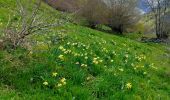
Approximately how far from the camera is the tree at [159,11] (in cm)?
6044

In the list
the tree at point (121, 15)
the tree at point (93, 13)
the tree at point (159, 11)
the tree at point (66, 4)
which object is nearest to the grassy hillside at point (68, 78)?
the tree at point (66, 4)

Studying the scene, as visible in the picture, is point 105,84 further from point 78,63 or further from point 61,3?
point 61,3

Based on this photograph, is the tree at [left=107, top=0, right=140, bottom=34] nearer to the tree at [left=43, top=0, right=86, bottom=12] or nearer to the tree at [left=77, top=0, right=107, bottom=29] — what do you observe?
the tree at [left=77, top=0, right=107, bottom=29]

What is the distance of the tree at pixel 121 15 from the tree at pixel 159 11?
661 cm

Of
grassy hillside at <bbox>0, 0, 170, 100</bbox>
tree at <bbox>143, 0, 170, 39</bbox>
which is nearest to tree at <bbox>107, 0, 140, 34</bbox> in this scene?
tree at <bbox>143, 0, 170, 39</bbox>

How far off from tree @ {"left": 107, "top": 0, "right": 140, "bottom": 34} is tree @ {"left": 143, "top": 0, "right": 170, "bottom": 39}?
6.61m

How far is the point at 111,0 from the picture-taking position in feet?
181

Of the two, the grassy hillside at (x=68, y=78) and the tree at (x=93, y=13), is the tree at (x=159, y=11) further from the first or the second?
the grassy hillside at (x=68, y=78)

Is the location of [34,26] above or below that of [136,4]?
above

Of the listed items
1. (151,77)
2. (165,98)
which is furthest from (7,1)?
(165,98)

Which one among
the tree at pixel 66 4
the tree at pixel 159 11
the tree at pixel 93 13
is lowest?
the tree at pixel 159 11

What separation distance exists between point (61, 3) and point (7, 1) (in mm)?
16238

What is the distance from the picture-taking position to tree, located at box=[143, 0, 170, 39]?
60.4 meters

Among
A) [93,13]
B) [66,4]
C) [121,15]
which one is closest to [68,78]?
[93,13]
